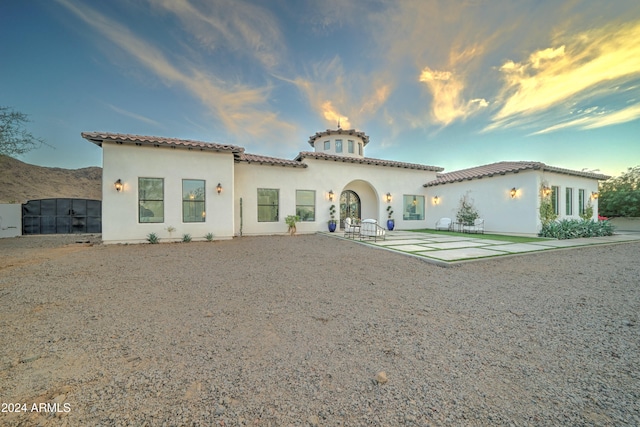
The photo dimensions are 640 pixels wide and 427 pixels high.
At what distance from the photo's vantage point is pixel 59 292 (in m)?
3.55

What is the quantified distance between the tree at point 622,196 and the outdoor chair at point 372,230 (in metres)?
18.7

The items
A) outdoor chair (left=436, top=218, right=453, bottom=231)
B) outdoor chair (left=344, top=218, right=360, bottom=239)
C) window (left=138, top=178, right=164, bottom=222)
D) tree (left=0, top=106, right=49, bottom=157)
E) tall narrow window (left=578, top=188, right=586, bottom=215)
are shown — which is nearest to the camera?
tree (left=0, top=106, right=49, bottom=157)

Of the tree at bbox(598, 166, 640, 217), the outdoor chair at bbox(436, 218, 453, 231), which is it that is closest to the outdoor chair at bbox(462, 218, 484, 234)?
the outdoor chair at bbox(436, 218, 453, 231)

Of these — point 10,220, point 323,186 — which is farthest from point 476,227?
point 10,220

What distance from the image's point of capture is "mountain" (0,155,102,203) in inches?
889

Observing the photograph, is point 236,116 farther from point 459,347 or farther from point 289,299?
point 459,347

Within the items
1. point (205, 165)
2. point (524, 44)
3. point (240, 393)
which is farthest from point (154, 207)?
point (524, 44)

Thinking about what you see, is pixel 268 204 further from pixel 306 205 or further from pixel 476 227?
pixel 476 227

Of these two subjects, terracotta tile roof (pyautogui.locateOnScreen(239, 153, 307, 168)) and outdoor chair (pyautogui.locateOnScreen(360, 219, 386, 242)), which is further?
terracotta tile roof (pyautogui.locateOnScreen(239, 153, 307, 168))

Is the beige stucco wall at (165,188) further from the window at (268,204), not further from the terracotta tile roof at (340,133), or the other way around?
the terracotta tile roof at (340,133)

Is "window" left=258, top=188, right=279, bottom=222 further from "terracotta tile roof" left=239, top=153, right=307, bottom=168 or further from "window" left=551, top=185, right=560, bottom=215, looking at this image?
"window" left=551, top=185, right=560, bottom=215

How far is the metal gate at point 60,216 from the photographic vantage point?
12680 millimetres

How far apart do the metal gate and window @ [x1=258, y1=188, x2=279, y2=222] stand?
10953mm

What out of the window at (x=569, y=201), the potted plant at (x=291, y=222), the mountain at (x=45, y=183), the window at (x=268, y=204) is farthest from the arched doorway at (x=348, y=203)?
the mountain at (x=45, y=183)
